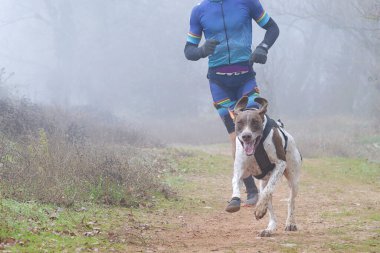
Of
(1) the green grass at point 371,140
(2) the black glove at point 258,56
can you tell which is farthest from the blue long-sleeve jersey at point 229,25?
(1) the green grass at point 371,140

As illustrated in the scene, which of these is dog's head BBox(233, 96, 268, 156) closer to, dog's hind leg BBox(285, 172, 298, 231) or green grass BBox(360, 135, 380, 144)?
dog's hind leg BBox(285, 172, 298, 231)

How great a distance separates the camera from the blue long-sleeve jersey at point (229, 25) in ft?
21.9

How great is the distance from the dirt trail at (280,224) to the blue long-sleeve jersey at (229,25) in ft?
6.37

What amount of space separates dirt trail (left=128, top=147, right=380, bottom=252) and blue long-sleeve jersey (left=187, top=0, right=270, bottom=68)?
194cm

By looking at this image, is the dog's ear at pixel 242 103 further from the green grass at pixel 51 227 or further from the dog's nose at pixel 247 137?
the green grass at pixel 51 227

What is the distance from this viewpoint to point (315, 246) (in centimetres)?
491

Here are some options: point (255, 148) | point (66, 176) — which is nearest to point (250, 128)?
point (255, 148)

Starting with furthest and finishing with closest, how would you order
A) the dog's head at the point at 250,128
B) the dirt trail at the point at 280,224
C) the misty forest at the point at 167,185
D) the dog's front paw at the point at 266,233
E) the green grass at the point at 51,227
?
the dog's front paw at the point at 266,233 → the dog's head at the point at 250,128 → the misty forest at the point at 167,185 → the dirt trail at the point at 280,224 → the green grass at the point at 51,227

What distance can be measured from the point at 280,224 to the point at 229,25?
2.35 m

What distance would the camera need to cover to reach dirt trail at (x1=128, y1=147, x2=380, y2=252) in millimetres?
5043

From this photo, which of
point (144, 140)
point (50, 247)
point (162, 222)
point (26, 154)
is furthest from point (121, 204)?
point (144, 140)

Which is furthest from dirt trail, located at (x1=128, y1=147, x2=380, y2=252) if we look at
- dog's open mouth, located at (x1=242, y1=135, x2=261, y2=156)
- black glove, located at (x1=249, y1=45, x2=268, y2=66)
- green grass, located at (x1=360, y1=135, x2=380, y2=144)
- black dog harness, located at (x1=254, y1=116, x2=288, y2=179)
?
green grass, located at (x1=360, y1=135, x2=380, y2=144)

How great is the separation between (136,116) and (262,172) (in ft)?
143

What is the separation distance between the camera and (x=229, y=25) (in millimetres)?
6660
